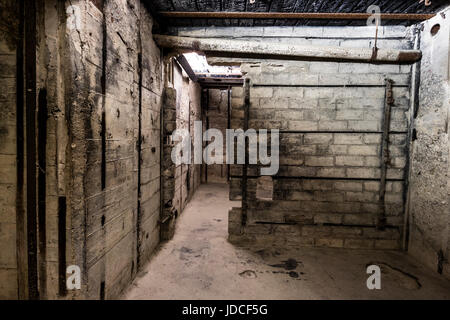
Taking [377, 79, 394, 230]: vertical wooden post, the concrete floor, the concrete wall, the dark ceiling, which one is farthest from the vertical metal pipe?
[377, 79, 394, 230]: vertical wooden post

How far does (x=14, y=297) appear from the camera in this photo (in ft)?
5.99

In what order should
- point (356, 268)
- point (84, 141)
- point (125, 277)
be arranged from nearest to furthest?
point (84, 141) → point (125, 277) → point (356, 268)

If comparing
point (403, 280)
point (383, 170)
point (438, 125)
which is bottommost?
point (403, 280)

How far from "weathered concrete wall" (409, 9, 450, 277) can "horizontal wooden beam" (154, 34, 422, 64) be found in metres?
0.30

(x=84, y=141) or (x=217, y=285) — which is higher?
(x=84, y=141)

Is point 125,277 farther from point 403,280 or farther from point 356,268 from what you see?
point 403,280

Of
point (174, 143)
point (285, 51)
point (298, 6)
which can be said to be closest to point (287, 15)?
point (298, 6)

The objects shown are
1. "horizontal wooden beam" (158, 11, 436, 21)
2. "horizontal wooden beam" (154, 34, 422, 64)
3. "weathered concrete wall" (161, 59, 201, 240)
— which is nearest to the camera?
"horizontal wooden beam" (158, 11, 436, 21)

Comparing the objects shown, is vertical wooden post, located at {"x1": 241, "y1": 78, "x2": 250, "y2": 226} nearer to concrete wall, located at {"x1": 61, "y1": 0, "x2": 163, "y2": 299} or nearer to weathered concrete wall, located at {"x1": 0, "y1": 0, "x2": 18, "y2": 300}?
concrete wall, located at {"x1": 61, "y1": 0, "x2": 163, "y2": 299}

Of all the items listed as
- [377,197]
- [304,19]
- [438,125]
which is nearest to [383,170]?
[377,197]

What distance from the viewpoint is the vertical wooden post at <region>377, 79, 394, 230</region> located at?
3.52 m

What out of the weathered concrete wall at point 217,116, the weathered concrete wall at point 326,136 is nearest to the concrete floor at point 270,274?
the weathered concrete wall at point 326,136

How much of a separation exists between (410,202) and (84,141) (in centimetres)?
461

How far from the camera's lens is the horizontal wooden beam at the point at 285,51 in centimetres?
332
